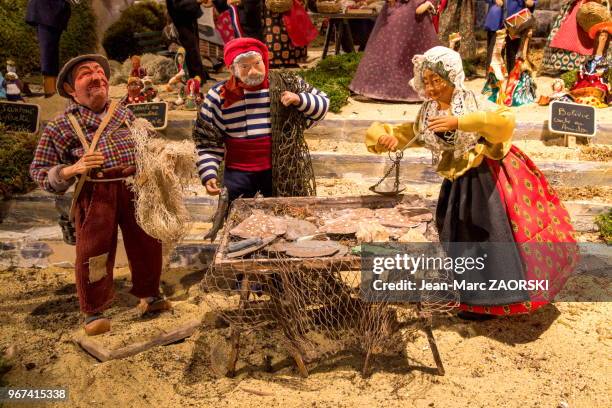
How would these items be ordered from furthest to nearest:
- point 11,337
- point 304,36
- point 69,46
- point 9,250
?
point 69,46 < point 304,36 < point 9,250 < point 11,337

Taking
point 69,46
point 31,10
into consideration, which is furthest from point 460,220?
point 69,46

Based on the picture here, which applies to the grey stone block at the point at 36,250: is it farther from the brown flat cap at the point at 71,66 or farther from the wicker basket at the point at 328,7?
the wicker basket at the point at 328,7

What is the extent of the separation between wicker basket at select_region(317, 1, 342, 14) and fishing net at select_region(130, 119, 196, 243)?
576cm

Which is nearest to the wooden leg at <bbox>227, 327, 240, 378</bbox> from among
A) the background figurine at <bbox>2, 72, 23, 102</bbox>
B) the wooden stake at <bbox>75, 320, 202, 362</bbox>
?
the wooden stake at <bbox>75, 320, 202, 362</bbox>

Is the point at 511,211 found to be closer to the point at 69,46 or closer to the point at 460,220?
the point at 460,220

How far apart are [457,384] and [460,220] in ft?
3.35

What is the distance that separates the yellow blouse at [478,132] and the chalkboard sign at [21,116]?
12.2ft

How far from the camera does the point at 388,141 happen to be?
3.82 metres

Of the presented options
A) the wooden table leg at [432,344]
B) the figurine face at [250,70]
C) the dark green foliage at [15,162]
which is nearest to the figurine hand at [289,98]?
the figurine face at [250,70]

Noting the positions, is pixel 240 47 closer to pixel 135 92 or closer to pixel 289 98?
pixel 289 98

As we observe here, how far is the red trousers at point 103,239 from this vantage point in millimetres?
3777

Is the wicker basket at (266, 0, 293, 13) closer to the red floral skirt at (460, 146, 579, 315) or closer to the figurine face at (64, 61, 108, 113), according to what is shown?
the figurine face at (64, 61, 108, 113)

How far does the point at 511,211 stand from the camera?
377 centimetres

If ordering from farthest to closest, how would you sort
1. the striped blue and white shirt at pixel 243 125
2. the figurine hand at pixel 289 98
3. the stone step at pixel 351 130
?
the stone step at pixel 351 130, the striped blue and white shirt at pixel 243 125, the figurine hand at pixel 289 98
